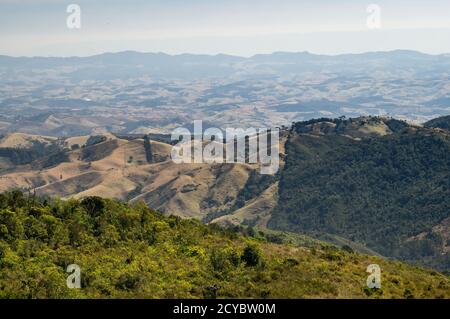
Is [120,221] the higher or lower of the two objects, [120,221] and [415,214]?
the higher

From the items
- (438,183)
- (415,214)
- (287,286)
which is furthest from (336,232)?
(287,286)

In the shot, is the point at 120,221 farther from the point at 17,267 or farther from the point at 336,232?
the point at 336,232
